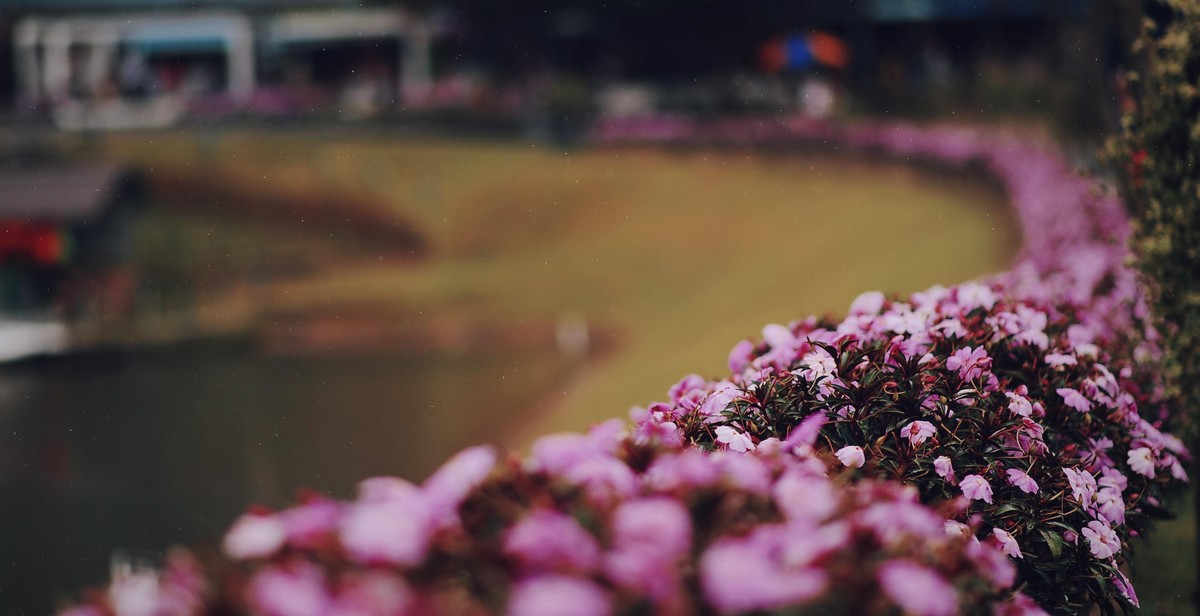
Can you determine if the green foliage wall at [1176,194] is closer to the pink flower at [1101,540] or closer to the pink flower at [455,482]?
the pink flower at [1101,540]

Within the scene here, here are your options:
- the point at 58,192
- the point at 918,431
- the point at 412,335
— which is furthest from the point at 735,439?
the point at 58,192

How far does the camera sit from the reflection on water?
872cm

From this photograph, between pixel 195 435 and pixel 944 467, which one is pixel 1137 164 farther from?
pixel 195 435

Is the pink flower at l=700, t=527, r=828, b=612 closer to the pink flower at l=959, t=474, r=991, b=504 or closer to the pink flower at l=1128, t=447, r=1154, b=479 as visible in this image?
the pink flower at l=959, t=474, r=991, b=504

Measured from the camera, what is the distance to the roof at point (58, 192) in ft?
57.3

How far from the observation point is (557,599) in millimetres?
1269

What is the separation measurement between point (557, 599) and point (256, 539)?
473 millimetres

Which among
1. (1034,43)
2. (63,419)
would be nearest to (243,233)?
(63,419)

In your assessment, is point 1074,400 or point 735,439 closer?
point 735,439

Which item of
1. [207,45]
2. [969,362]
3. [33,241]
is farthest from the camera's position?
[207,45]

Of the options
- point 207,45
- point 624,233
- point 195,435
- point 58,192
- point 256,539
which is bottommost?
point 195,435

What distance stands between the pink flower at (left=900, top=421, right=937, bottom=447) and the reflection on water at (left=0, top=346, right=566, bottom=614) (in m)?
6.65

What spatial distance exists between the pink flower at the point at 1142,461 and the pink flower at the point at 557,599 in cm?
211

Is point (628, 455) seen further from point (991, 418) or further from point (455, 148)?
point (455, 148)
